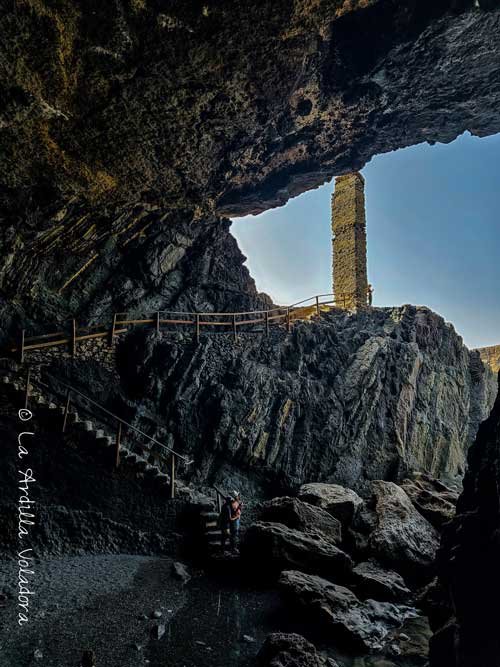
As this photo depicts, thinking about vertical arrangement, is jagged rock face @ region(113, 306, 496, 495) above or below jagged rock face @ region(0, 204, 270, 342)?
below

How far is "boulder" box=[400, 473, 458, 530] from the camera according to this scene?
1429 cm

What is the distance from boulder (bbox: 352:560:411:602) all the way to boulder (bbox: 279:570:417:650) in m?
0.40

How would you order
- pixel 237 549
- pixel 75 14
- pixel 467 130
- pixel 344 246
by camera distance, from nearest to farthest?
pixel 75 14, pixel 237 549, pixel 467 130, pixel 344 246

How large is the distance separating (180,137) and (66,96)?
10.9ft

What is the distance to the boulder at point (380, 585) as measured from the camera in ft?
34.8

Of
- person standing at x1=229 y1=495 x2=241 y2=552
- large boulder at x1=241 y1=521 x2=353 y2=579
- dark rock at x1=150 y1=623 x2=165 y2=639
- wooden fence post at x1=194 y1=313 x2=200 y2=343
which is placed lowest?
dark rock at x1=150 y1=623 x2=165 y2=639

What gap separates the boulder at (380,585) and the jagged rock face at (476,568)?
8.65 ft

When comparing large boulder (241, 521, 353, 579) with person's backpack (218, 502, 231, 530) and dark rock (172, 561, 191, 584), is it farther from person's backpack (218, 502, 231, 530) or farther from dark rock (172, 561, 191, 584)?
dark rock (172, 561, 191, 584)

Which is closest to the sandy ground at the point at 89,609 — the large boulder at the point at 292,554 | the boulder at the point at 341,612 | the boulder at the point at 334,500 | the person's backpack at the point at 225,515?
the person's backpack at the point at 225,515

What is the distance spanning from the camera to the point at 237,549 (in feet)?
37.7

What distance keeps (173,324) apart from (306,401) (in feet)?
20.6

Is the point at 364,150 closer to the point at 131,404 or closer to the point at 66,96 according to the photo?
the point at 66,96

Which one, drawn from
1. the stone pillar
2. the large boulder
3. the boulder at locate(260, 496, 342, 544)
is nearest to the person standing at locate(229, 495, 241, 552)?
the large boulder

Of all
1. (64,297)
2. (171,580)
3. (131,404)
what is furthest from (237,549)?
(64,297)
